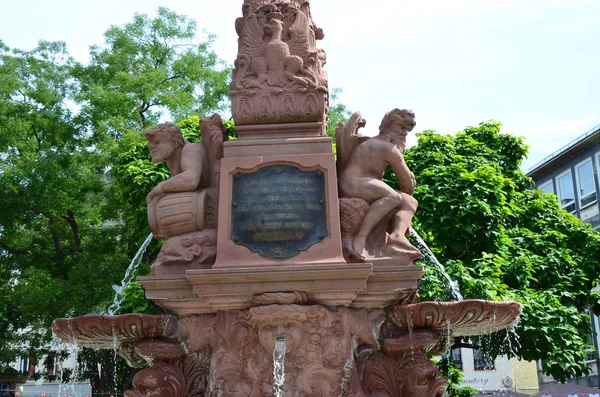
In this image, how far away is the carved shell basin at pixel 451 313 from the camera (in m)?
6.97

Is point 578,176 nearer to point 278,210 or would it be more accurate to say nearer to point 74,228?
point 74,228

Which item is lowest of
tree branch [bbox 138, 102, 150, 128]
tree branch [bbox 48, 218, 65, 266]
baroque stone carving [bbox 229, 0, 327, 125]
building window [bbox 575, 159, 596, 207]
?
baroque stone carving [bbox 229, 0, 327, 125]

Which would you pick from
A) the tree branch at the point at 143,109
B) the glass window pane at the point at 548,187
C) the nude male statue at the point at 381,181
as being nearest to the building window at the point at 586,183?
the glass window pane at the point at 548,187

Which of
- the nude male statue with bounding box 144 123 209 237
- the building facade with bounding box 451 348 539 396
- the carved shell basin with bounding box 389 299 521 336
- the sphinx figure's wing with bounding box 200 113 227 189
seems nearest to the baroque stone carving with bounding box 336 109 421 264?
the carved shell basin with bounding box 389 299 521 336

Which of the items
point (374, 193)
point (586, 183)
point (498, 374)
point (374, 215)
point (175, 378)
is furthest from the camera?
point (498, 374)

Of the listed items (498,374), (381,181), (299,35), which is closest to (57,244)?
(299,35)

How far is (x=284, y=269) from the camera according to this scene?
22.3ft

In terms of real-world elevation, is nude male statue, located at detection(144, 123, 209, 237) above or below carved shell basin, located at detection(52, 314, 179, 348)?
above

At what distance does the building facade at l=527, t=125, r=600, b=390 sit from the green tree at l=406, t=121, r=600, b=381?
18.2 m

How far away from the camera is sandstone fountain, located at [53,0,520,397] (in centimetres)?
681

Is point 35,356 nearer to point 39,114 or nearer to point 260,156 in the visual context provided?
point 39,114

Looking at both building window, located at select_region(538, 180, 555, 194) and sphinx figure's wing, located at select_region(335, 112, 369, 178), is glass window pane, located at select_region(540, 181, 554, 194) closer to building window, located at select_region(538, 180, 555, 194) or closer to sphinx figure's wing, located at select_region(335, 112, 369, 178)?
building window, located at select_region(538, 180, 555, 194)

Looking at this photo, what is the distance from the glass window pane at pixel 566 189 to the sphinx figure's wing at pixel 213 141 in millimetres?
35555

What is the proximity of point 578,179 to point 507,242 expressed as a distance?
24.9 metres
